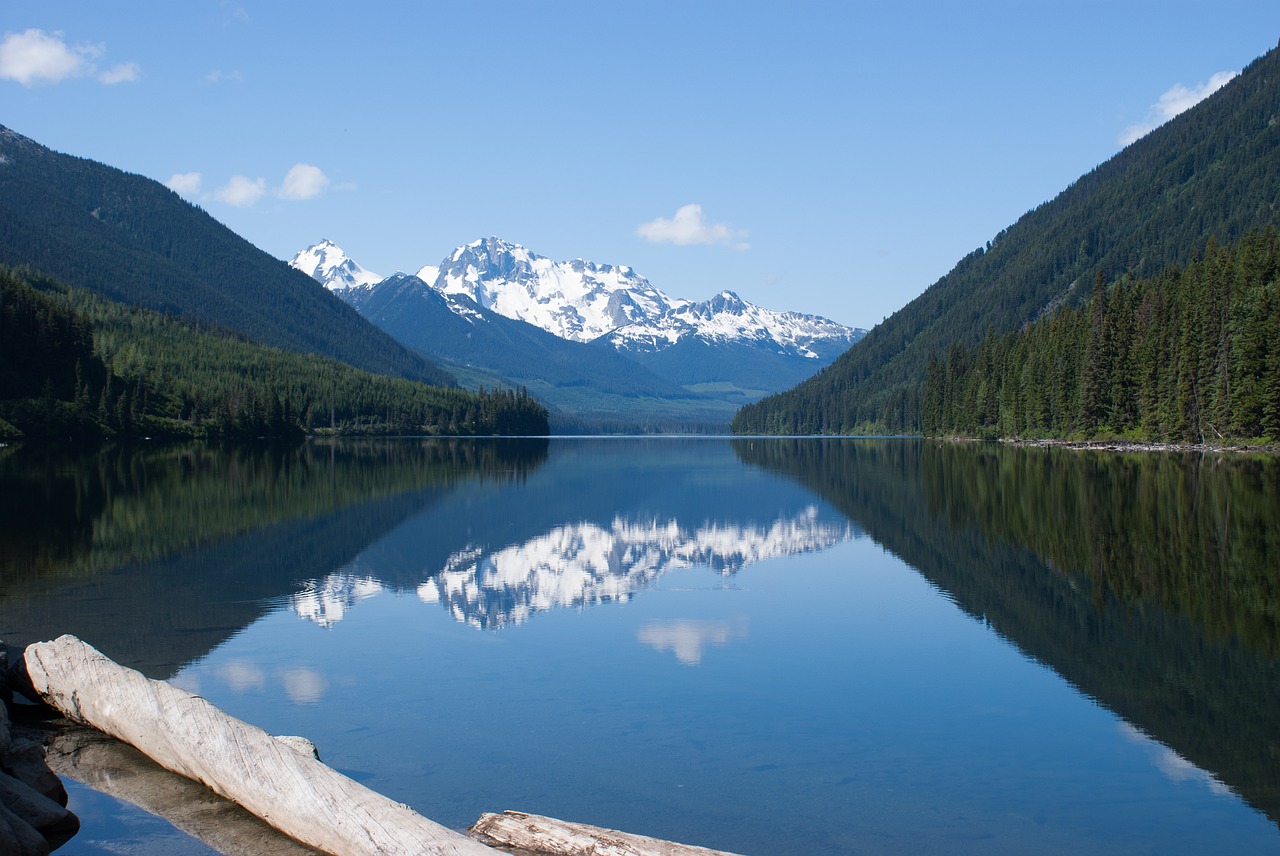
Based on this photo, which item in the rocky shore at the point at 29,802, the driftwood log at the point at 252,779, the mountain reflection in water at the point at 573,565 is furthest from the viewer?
the mountain reflection in water at the point at 573,565

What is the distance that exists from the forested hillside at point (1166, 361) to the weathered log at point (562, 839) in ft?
278

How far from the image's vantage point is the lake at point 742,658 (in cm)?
1227

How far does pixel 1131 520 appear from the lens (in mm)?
37812

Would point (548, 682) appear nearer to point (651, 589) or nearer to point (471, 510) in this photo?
point (651, 589)

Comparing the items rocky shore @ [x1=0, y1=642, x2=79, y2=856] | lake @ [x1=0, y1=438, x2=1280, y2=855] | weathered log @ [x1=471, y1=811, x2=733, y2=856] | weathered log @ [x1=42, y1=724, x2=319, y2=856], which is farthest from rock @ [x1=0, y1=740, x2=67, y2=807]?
weathered log @ [x1=471, y1=811, x2=733, y2=856]

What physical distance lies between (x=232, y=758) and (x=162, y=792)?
4.88 ft

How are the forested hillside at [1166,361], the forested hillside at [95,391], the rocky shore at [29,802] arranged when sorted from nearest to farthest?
the rocky shore at [29,802]
the forested hillside at [1166,361]
the forested hillside at [95,391]

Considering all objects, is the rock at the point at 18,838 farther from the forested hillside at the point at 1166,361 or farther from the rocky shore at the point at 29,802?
the forested hillside at the point at 1166,361

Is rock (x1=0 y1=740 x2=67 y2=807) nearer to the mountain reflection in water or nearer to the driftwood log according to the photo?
the driftwood log

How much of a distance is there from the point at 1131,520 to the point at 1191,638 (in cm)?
1959

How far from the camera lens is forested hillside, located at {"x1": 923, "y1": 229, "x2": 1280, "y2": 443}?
84875mm

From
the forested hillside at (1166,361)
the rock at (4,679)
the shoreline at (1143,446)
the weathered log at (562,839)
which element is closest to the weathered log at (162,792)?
the rock at (4,679)

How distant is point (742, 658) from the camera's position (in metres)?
19.7

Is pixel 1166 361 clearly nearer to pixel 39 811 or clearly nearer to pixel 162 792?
pixel 162 792
